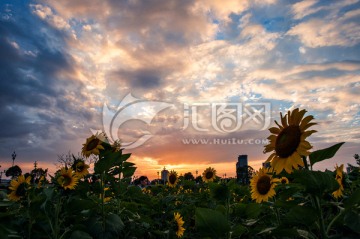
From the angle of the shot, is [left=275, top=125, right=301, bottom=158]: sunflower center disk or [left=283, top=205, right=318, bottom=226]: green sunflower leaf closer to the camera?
[left=283, top=205, right=318, bottom=226]: green sunflower leaf

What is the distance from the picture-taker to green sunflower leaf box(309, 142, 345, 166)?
2.27 meters

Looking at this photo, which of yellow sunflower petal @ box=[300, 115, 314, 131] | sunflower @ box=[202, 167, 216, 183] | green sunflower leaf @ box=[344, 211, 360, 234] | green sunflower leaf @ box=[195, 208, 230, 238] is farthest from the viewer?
sunflower @ box=[202, 167, 216, 183]

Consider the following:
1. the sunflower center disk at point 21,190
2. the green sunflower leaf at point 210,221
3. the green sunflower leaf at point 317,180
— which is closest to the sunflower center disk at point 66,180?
the sunflower center disk at point 21,190

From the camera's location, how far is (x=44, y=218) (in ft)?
12.6

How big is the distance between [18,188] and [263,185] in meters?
4.01

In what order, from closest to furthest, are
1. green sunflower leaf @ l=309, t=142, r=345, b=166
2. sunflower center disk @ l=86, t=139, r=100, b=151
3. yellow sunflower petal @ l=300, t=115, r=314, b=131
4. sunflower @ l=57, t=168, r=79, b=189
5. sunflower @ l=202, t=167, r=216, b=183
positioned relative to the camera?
1. green sunflower leaf @ l=309, t=142, r=345, b=166
2. yellow sunflower petal @ l=300, t=115, r=314, b=131
3. sunflower @ l=57, t=168, r=79, b=189
4. sunflower center disk @ l=86, t=139, r=100, b=151
5. sunflower @ l=202, t=167, r=216, b=183

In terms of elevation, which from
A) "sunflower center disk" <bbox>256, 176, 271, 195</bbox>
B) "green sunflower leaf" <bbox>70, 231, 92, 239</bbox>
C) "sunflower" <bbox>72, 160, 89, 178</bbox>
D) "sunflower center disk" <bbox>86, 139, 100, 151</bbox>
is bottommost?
"green sunflower leaf" <bbox>70, 231, 92, 239</bbox>

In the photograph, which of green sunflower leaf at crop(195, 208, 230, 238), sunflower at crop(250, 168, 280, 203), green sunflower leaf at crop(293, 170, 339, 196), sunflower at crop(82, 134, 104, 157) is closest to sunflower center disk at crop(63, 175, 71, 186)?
sunflower at crop(82, 134, 104, 157)

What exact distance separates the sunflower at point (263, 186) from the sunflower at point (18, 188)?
365 centimetres

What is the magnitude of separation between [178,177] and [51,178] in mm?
6524

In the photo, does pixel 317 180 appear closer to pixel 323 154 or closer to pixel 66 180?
pixel 323 154

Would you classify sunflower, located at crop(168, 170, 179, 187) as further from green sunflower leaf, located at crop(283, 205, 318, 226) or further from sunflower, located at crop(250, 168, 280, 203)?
green sunflower leaf, located at crop(283, 205, 318, 226)

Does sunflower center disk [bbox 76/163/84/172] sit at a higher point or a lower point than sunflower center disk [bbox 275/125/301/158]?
lower

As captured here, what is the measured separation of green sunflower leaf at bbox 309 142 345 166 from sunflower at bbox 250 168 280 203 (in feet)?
6.62
